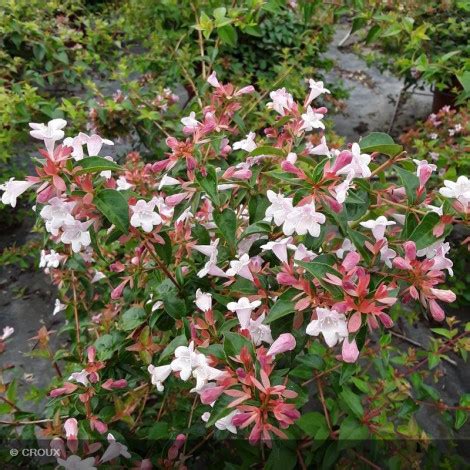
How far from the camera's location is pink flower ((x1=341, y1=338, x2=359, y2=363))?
71 cm

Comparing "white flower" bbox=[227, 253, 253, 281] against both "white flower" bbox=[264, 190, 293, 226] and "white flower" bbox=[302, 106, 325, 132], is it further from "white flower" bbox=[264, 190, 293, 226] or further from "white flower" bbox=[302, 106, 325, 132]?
"white flower" bbox=[302, 106, 325, 132]

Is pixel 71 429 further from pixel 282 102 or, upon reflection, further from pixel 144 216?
pixel 282 102

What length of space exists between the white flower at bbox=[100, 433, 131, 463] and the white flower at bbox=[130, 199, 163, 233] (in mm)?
498

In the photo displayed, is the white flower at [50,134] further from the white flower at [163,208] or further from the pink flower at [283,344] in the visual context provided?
the pink flower at [283,344]

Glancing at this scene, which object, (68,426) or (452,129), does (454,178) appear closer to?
(452,129)

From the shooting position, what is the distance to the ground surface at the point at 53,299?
200 centimetres

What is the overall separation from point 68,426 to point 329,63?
2685 mm

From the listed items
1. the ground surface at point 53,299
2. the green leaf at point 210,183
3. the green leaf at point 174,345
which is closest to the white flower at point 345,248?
the green leaf at point 210,183

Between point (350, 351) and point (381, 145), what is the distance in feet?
1.23

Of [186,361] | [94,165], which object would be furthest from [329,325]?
[94,165]

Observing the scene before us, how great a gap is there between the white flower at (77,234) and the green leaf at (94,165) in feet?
0.33

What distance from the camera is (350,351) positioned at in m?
0.71

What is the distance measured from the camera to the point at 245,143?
1111 millimetres

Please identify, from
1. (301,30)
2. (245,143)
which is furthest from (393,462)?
(301,30)
